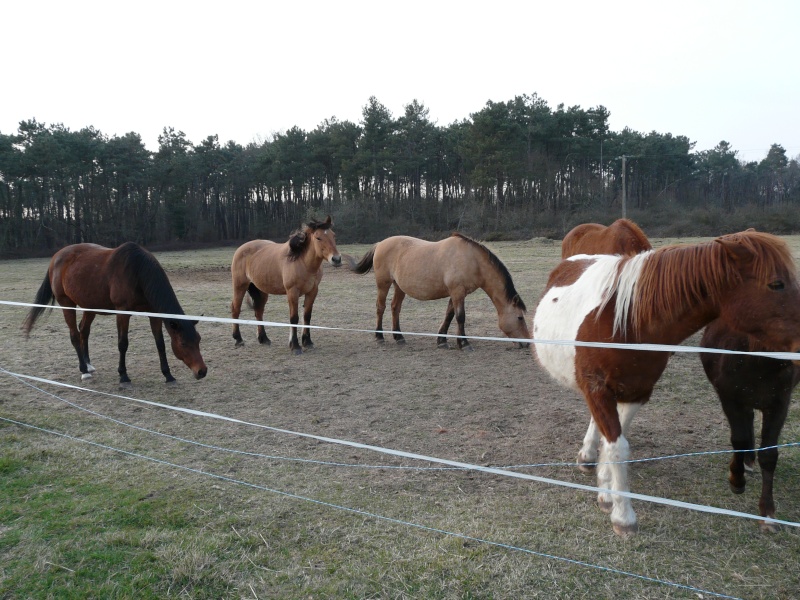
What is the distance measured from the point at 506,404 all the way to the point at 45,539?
12.8 ft

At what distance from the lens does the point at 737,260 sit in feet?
8.02

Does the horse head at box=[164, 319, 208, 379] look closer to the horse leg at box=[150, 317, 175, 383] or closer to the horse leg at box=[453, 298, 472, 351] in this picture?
the horse leg at box=[150, 317, 175, 383]

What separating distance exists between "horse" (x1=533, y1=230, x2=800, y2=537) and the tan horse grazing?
7.38 ft

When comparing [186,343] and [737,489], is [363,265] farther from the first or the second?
[737,489]

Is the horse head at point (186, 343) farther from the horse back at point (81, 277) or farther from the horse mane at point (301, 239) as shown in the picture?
the horse mane at point (301, 239)

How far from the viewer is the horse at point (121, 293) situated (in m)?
5.54

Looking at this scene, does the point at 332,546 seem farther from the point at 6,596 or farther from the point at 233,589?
the point at 6,596

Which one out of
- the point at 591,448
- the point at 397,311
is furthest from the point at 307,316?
the point at 591,448

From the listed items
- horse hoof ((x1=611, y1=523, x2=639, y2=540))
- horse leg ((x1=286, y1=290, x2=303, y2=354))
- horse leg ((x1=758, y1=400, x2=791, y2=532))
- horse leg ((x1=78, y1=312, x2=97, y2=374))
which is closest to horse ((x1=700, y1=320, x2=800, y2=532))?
horse leg ((x1=758, y1=400, x2=791, y2=532))

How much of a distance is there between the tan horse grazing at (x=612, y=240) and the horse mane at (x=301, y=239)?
366 cm

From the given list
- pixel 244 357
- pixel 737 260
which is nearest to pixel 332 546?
pixel 737 260

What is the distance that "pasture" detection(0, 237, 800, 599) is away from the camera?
2.53 meters

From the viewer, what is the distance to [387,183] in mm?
45594

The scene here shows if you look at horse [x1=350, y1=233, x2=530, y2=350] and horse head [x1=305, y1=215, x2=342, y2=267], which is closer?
horse [x1=350, y1=233, x2=530, y2=350]
